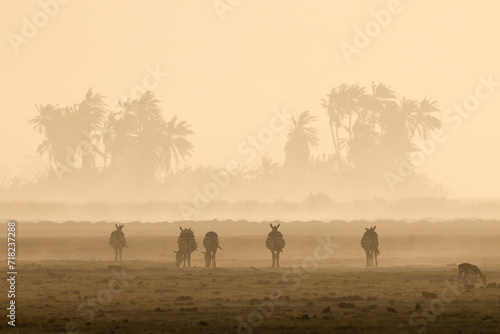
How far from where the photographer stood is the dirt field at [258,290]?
1171 inches

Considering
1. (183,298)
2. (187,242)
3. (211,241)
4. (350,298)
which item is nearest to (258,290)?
(183,298)

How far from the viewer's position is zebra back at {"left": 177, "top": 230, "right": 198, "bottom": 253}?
54875 mm

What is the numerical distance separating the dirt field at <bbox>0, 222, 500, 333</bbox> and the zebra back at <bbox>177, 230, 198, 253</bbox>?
1453mm

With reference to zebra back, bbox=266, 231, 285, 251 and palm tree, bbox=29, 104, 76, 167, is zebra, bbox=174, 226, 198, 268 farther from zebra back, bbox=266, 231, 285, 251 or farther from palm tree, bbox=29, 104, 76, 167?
palm tree, bbox=29, 104, 76, 167

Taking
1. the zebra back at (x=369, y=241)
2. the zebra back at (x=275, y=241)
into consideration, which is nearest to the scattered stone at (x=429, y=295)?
the zebra back at (x=275, y=241)

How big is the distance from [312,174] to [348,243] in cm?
6568

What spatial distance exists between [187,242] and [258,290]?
1468 cm

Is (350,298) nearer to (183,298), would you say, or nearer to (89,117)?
(183,298)

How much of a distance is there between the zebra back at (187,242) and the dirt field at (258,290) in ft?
4.77

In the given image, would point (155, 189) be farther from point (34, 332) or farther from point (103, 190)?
point (34, 332)

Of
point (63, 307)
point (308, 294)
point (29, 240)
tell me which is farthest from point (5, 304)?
point (29, 240)

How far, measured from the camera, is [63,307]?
34656mm

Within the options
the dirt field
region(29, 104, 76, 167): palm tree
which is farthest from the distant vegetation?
the dirt field

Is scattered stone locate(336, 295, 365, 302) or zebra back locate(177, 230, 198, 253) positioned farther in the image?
zebra back locate(177, 230, 198, 253)
